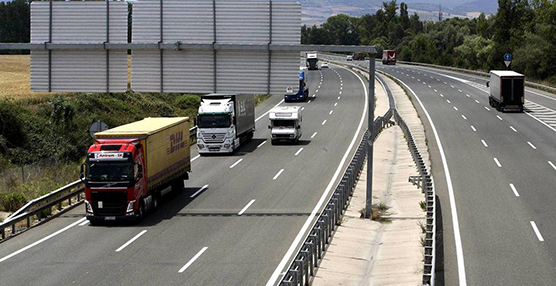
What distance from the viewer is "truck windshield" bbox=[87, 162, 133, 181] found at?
26.9 meters

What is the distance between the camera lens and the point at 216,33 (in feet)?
83.1

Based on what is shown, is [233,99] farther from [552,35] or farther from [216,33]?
[552,35]

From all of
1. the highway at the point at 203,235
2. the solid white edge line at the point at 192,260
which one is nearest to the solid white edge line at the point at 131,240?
the highway at the point at 203,235

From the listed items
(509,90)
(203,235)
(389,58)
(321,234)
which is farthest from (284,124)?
(389,58)

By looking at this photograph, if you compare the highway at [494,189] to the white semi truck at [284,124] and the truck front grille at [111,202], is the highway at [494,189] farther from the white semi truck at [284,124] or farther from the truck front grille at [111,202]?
the truck front grille at [111,202]

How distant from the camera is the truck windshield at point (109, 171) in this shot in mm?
26922

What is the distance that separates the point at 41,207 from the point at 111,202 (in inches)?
128

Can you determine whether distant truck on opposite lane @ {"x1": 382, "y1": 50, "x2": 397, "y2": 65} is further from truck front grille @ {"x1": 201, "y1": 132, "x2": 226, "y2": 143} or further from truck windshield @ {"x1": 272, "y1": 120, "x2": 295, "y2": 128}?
truck front grille @ {"x1": 201, "y1": 132, "x2": 226, "y2": 143}

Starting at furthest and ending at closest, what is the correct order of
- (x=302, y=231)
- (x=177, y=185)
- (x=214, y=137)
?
(x=214, y=137) < (x=177, y=185) < (x=302, y=231)

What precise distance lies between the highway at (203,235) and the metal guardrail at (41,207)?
1.87 ft

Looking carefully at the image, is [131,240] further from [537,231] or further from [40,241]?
[537,231]

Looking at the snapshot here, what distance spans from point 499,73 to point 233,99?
28.2 m

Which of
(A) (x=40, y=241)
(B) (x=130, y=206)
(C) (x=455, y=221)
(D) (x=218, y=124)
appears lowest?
(A) (x=40, y=241)

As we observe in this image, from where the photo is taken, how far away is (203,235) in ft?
85.3
